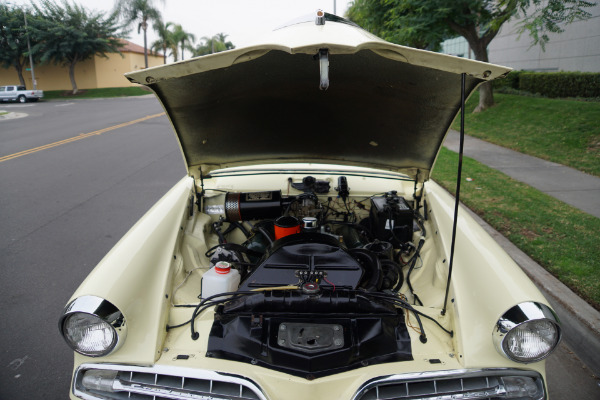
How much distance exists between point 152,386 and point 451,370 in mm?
1296

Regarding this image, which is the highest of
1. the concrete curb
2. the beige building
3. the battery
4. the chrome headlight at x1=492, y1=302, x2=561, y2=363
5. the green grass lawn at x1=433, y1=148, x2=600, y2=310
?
the beige building

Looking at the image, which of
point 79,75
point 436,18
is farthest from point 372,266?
point 79,75

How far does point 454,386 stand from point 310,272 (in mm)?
830

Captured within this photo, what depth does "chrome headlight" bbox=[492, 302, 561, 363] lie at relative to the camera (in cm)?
179

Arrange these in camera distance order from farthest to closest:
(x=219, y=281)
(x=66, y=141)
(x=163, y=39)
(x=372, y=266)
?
1. (x=163, y=39)
2. (x=66, y=141)
3. (x=372, y=266)
4. (x=219, y=281)

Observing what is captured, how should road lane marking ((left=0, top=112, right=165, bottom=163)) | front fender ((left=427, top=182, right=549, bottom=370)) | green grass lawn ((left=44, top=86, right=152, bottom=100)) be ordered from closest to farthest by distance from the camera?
front fender ((left=427, top=182, right=549, bottom=370))
road lane marking ((left=0, top=112, right=165, bottom=163))
green grass lawn ((left=44, top=86, right=152, bottom=100))

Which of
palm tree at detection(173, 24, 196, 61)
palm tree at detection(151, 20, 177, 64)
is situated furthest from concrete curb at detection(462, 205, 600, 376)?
palm tree at detection(173, 24, 196, 61)

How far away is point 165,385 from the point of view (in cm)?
177

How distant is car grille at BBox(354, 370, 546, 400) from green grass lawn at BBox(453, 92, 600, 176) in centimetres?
691

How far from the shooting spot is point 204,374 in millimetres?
1773

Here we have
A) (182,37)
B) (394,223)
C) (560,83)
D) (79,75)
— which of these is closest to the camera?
(394,223)

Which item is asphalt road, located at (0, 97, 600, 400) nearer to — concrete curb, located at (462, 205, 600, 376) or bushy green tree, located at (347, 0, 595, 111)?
concrete curb, located at (462, 205, 600, 376)

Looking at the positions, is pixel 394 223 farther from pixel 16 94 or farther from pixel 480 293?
pixel 16 94

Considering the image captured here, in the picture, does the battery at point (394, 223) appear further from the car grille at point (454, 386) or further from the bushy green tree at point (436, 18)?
the bushy green tree at point (436, 18)
